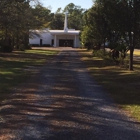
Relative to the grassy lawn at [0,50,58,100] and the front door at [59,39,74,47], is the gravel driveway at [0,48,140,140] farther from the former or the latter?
the front door at [59,39,74,47]

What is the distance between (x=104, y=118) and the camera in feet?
25.4

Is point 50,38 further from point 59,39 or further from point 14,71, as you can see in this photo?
point 14,71

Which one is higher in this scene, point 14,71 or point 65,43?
point 14,71

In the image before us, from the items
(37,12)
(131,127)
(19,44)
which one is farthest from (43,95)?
(19,44)

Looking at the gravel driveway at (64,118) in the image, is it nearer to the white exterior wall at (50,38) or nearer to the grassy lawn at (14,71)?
the grassy lawn at (14,71)

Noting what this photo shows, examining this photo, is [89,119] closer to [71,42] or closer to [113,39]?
[113,39]

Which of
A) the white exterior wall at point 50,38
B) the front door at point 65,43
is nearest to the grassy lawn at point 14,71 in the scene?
the white exterior wall at point 50,38

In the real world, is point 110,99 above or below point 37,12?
below

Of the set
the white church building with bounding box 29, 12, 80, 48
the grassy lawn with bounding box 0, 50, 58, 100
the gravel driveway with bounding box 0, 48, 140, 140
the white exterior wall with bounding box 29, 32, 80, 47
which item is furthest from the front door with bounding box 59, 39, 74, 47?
the gravel driveway with bounding box 0, 48, 140, 140

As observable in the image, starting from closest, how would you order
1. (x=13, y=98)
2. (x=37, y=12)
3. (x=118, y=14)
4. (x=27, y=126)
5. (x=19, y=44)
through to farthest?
A: (x=27, y=126) < (x=13, y=98) < (x=118, y=14) < (x=37, y=12) < (x=19, y=44)

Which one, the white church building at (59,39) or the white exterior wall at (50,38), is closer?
the white church building at (59,39)

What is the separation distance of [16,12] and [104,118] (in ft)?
77.1

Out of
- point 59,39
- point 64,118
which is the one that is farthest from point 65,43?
point 64,118

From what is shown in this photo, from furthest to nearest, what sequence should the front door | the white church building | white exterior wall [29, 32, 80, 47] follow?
1. the front door
2. white exterior wall [29, 32, 80, 47]
3. the white church building
